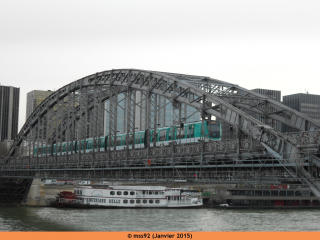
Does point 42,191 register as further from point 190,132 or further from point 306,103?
point 306,103

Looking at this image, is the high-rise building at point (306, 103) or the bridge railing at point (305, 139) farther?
the high-rise building at point (306, 103)

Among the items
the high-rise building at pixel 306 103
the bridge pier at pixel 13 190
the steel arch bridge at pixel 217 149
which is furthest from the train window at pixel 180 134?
the high-rise building at pixel 306 103

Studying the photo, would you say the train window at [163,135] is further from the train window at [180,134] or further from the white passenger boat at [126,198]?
the white passenger boat at [126,198]

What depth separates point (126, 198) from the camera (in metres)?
73.4

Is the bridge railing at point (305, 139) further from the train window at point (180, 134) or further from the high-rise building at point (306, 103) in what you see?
the high-rise building at point (306, 103)

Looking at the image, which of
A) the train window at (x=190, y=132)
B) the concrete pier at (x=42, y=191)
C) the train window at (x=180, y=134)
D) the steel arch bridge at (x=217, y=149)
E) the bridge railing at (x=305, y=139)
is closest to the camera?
the bridge railing at (x=305, y=139)

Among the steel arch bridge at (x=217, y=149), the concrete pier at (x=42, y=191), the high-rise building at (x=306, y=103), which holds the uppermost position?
the high-rise building at (x=306, y=103)

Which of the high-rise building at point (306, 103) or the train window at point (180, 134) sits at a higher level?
the high-rise building at point (306, 103)

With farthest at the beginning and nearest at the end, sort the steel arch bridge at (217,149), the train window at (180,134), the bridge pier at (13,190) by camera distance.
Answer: the bridge pier at (13,190)
the train window at (180,134)
the steel arch bridge at (217,149)

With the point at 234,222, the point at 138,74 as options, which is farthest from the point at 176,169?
the point at 234,222

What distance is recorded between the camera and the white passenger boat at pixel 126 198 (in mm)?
72812

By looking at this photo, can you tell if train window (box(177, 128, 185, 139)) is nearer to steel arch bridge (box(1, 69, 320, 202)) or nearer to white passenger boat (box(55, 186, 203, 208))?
steel arch bridge (box(1, 69, 320, 202))

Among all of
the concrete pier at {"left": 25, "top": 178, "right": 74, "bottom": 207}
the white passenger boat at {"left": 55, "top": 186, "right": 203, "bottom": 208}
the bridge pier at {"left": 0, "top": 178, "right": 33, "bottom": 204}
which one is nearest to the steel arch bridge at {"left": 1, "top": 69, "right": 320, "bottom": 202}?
the white passenger boat at {"left": 55, "top": 186, "right": 203, "bottom": 208}

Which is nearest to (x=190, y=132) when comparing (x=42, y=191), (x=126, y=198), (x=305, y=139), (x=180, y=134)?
(x=180, y=134)
